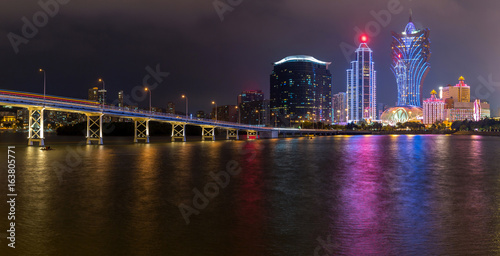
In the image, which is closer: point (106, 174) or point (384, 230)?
point (384, 230)

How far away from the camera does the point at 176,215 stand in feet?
47.6

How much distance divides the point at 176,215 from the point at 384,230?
745 centimetres

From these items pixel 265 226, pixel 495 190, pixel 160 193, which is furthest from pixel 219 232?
pixel 495 190

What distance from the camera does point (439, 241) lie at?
11.1m

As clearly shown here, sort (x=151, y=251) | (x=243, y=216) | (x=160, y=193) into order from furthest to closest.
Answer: (x=160, y=193) < (x=243, y=216) < (x=151, y=251)

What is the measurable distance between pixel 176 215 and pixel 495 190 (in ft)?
61.0

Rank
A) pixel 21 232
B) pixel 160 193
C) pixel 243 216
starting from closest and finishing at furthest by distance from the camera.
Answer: pixel 21 232, pixel 243 216, pixel 160 193

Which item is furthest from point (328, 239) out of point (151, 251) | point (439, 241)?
point (151, 251)

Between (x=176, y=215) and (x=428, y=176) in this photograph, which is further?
(x=428, y=176)

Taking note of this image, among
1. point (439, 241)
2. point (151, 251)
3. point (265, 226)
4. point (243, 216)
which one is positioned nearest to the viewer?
point (151, 251)

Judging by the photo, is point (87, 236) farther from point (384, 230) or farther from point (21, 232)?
point (384, 230)

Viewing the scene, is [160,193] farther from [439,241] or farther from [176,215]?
[439,241]

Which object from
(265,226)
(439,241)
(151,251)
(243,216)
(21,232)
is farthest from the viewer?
(243,216)

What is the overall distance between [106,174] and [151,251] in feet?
66.0
